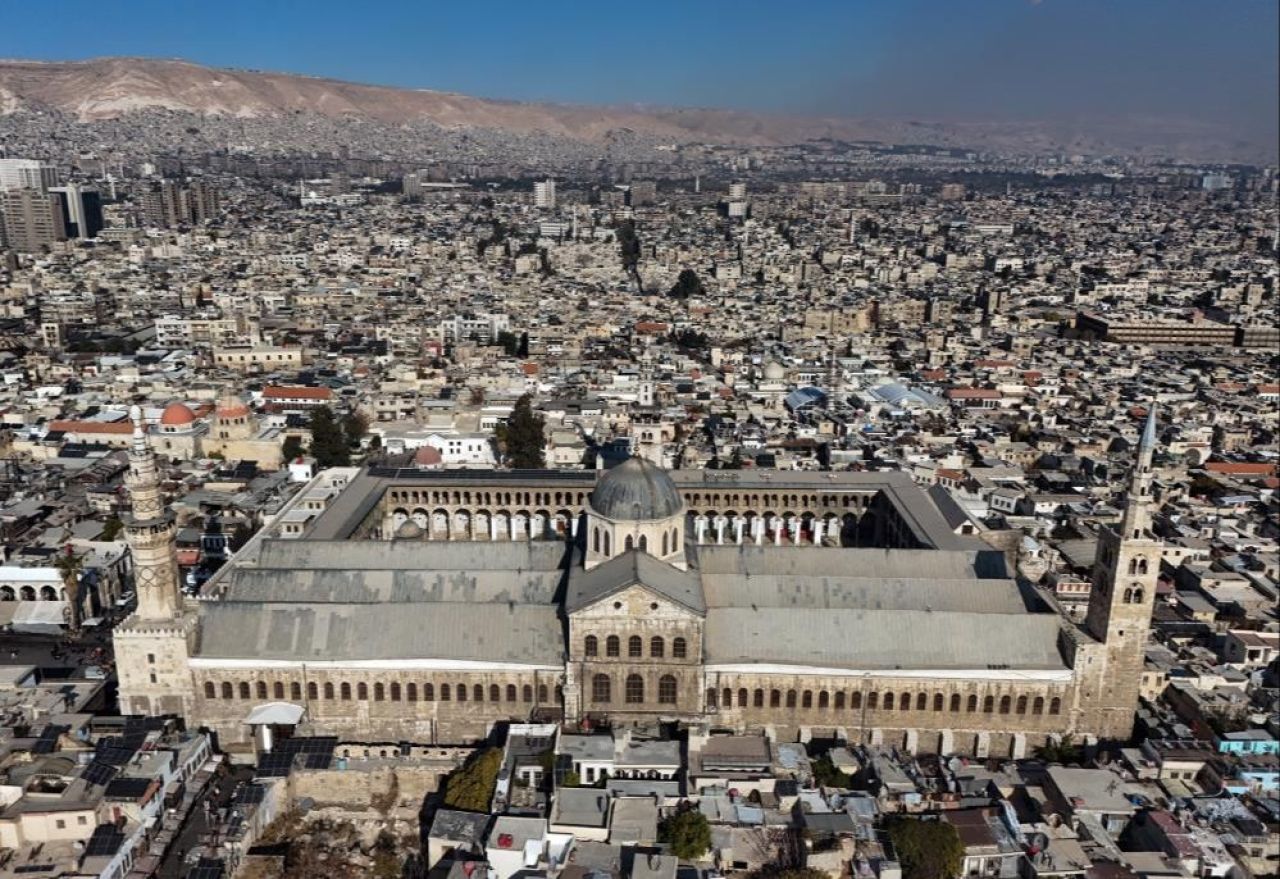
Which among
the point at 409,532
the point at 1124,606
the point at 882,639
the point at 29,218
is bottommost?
the point at 409,532

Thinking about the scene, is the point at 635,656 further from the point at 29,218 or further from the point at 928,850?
the point at 29,218

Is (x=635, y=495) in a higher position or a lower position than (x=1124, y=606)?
higher

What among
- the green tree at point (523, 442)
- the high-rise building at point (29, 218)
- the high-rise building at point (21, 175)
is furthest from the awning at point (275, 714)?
the high-rise building at point (21, 175)

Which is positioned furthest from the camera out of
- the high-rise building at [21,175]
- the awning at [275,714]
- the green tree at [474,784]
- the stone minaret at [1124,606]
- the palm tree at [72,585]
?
the high-rise building at [21,175]

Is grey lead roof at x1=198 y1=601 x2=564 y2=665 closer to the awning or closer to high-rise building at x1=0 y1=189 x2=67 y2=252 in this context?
the awning

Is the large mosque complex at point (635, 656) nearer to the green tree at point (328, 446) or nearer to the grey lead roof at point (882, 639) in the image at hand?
the grey lead roof at point (882, 639)

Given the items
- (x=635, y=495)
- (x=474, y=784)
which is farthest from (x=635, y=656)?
(x=474, y=784)

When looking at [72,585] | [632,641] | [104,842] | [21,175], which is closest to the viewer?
[104,842]

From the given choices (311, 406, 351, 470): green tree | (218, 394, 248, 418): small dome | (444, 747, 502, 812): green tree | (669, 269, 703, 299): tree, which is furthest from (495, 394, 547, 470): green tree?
(669, 269, 703, 299): tree
